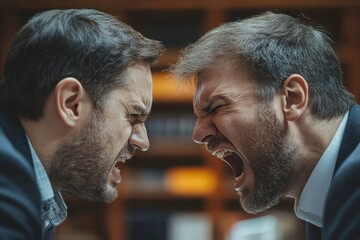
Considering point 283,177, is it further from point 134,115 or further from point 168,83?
point 168,83

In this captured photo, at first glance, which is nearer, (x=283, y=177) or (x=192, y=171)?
(x=283, y=177)

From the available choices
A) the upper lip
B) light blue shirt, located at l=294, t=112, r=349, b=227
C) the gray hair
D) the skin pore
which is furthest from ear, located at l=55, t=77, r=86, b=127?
light blue shirt, located at l=294, t=112, r=349, b=227

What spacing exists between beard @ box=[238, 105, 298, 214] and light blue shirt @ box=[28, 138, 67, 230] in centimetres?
54

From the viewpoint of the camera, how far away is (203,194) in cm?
466

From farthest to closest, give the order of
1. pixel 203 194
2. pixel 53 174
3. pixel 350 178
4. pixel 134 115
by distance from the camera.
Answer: pixel 203 194 < pixel 134 115 < pixel 53 174 < pixel 350 178

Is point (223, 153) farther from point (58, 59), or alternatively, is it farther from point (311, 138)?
point (58, 59)

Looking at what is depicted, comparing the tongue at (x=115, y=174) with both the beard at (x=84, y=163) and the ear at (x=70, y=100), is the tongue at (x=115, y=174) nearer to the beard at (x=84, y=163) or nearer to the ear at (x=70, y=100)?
the beard at (x=84, y=163)

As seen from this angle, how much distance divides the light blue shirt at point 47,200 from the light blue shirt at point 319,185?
0.66 meters

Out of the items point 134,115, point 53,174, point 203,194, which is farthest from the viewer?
point 203,194

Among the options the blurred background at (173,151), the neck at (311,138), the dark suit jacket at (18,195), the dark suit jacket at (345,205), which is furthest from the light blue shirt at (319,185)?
the blurred background at (173,151)

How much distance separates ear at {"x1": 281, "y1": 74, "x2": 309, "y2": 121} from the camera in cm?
185

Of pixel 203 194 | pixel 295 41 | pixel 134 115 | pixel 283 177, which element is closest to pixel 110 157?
pixel 134 115

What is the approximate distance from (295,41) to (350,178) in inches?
21.8

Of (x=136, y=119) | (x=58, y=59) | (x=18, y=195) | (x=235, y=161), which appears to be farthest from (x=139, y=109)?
(x=18, y=195)
